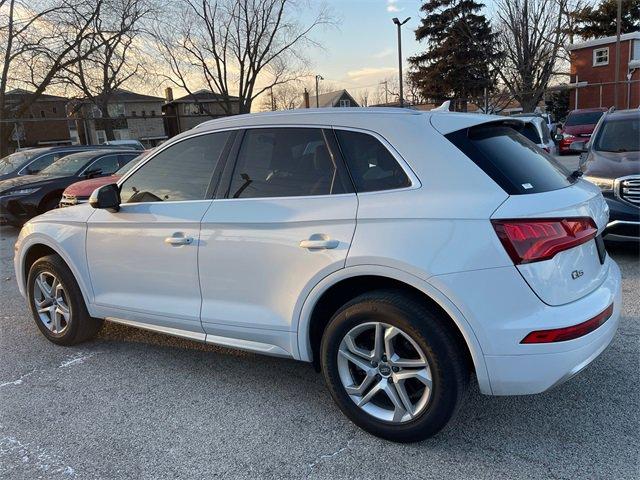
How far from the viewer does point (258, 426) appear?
9.73 ft

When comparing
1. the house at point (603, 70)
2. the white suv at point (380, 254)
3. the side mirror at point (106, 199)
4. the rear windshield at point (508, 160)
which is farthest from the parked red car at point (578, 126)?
the side mirror at point (106, 199)

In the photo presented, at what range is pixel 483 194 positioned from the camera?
2408mm

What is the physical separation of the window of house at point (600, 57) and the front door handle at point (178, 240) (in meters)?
37.9

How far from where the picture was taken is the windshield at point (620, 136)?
259 inches

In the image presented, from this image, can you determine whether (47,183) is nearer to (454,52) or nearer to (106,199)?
(106,199)

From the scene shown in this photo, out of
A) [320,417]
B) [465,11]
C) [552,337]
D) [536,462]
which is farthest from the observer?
[465,11]

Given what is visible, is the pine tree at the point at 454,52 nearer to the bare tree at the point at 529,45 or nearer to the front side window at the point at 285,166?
the bare tree at the point at 529,45

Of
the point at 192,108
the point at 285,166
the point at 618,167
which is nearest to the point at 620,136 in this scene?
the point at 618,167

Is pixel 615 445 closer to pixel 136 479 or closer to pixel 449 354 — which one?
pixel 449 354

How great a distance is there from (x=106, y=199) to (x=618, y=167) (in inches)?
212

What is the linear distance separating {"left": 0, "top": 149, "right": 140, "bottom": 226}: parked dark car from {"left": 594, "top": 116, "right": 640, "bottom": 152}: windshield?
8996 mm

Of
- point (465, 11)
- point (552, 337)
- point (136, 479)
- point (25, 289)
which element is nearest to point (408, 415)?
point (552, 337)

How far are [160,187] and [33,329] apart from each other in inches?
89.1

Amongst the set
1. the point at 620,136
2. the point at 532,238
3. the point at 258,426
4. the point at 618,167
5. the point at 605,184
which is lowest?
the point at 258,426
